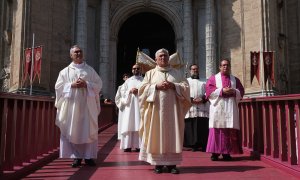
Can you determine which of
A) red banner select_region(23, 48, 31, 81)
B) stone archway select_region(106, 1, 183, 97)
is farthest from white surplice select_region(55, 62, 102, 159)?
stone archway select_region(106, 1, 183, 97)

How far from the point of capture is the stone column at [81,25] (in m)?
16.6

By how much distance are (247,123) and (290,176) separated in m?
2.57

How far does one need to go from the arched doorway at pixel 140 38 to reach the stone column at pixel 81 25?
6.30 m

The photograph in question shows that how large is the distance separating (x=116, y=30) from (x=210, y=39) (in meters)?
4.81

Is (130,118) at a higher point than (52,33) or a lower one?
lower

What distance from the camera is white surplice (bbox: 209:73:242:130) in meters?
6.35

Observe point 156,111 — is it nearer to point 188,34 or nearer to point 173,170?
point 173,170

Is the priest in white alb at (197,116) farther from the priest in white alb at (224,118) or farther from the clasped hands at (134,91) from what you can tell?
the priest in white alb at (224,118)

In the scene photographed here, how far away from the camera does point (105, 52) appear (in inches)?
673

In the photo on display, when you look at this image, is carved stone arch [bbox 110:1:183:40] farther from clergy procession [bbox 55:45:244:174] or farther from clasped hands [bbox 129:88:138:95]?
clergy procession [bbox 55:45:244:174]

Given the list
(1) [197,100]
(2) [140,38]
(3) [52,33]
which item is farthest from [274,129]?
(2) [140,38]

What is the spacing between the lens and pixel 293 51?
19.8 meters

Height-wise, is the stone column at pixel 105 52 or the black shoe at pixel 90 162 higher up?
the stone column at pixel 105 52

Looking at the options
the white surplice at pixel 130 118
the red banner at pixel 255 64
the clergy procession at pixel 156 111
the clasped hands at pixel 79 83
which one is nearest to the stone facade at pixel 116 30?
the red banner at pixel 255 64
